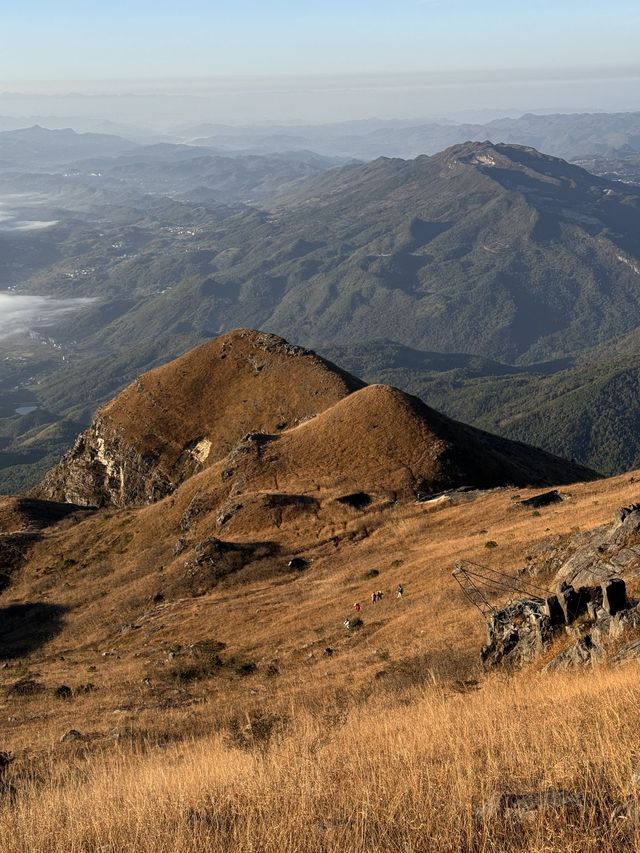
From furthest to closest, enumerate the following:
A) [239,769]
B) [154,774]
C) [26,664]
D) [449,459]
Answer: [449,459] → [26,664] → [154,774] → [239,769]

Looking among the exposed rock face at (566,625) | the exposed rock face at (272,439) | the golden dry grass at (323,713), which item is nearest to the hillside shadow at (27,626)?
the golden dry grass at (323,713)

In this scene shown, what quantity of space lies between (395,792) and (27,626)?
54449 millimetres

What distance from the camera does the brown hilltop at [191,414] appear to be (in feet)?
339

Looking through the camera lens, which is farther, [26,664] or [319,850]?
[26,664]

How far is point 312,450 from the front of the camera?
258ft

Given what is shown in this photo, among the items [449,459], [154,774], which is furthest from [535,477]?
[154,774]

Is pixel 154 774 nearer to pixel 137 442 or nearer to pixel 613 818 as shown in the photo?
pixel 613 818

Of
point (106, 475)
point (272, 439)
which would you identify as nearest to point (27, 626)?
point (272, 439)

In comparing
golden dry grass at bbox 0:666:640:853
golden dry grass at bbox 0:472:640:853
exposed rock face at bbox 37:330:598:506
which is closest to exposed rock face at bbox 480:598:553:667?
golden dry grass at bbox 0:472:640:853

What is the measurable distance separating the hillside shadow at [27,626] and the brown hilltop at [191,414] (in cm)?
4059

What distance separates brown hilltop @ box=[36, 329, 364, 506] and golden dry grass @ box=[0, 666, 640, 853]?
284 feet

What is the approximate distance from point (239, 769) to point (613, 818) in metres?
→ 6.98

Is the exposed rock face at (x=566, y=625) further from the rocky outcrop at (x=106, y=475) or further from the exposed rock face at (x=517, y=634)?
the rocky outcrop at (x=106, y=475)

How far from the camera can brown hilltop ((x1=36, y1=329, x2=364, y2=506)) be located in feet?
339
